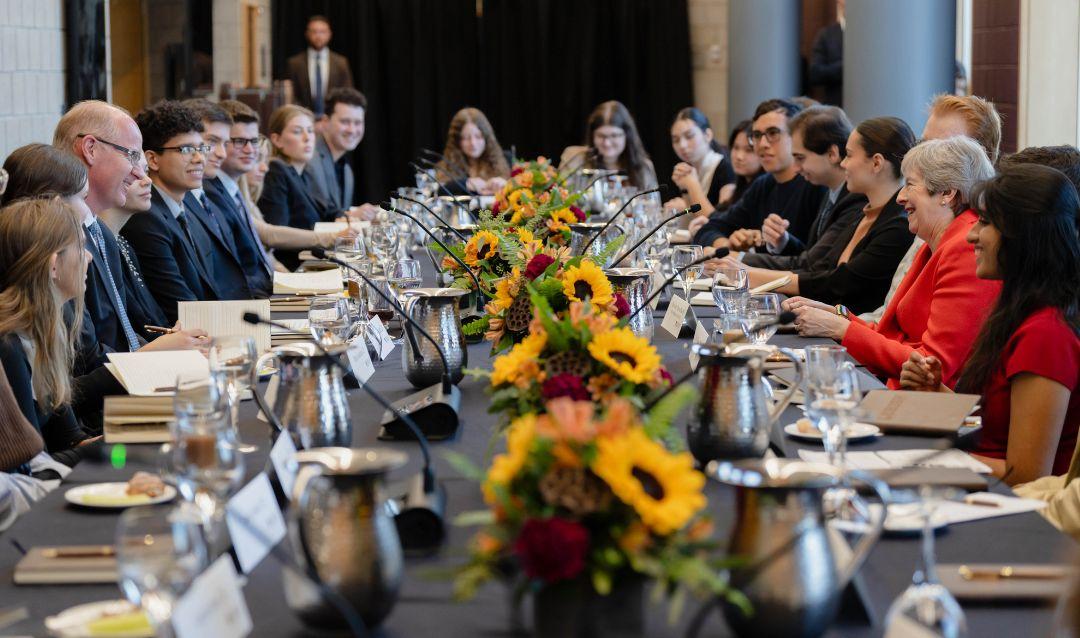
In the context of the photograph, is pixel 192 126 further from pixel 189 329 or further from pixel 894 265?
pixel 894 265

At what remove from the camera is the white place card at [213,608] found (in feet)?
3.77

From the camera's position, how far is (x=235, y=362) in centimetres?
209

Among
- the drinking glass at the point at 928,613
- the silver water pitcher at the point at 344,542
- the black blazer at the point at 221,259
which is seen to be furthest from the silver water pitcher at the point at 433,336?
the black blazer at the point at 221,259

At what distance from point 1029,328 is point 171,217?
8.94ft

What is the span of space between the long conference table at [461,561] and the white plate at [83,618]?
33 mm

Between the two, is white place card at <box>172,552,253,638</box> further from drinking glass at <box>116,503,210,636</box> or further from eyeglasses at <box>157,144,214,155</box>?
eyeglasses at <box>157,144,214,155</box>

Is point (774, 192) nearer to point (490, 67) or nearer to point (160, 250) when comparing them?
point (160, 250)

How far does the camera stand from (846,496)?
165 centimetres

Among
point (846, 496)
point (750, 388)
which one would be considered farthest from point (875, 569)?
point (750, 388)

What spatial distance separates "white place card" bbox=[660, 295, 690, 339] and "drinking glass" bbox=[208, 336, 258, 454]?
4.13 feet

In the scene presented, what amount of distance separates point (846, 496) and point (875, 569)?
0.13m

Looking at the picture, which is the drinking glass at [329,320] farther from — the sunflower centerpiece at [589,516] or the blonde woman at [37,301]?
the sunflower centerpiece at [589,516]

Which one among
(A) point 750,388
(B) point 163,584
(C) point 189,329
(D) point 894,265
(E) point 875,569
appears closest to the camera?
(B) point 163,584

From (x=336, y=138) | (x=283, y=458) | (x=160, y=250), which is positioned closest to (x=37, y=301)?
(x=283, y=458)
